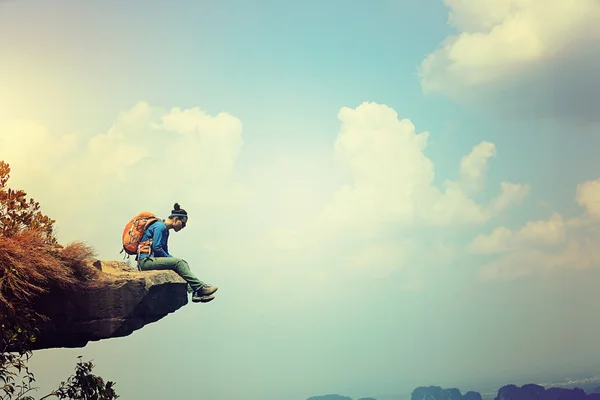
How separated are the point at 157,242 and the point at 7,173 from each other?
3555 millimetres

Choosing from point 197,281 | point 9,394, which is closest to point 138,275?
point 197,281

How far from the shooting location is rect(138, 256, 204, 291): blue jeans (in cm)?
1237

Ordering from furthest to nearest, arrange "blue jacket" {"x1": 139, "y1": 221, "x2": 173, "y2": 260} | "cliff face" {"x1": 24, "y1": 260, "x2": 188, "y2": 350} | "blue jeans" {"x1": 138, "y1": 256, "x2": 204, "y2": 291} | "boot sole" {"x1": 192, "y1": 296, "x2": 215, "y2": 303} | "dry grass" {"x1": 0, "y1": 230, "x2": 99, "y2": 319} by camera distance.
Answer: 1. "boot sole" {"x1": 192, "y1": 296, "x2": 215, "y2": 303}
2. "blue jacket" {"x1": 139, "y1": 221, "x2": 173, "y2": 260}
3. "blue jeans" {"x1": 138, "y1": 256, "x2": 204, "y2": 291}
4. "cliff face" {"x1": 24, "y1": 260, "x2": 188, "y2": 350}
5. "dry grass" {"x1": 0, "y1": 230, "x2": 99, "y2": 319}

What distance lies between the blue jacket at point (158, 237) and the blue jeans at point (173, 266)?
157 mm

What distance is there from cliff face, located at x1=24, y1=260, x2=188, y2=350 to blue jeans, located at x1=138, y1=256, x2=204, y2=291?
668mm

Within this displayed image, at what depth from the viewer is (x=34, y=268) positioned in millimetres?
9836

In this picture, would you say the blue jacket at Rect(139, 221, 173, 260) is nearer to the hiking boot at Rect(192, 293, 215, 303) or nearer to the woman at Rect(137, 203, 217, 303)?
the woman at Rect(137, 203, 217, 303)

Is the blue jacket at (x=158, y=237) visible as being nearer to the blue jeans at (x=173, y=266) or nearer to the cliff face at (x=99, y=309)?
the blue jeans at (x=173, y=266)

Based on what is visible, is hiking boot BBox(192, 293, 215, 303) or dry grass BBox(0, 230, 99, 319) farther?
hiking boot BBox(192, 293, 215, 303)

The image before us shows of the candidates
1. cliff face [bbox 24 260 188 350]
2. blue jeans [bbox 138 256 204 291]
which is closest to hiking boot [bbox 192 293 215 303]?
blue jeans [bbox 138 256 204 291]

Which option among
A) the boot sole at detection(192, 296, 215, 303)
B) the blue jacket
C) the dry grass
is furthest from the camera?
the boot sole at detection(192, 296, 215, 303)

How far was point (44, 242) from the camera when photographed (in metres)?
10.5

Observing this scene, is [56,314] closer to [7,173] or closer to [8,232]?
[8,232]

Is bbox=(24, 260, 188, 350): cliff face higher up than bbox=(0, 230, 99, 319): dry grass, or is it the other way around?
bbox=(0, 230, 99, 319): dry grass
